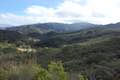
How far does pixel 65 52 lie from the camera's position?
8031cm

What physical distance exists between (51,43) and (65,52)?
204 feet

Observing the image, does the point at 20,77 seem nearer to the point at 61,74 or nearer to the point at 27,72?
the point at 27,72

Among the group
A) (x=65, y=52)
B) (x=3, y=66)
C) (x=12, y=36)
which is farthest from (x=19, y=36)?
(x=3, y=66)

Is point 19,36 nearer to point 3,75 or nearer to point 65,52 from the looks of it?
point 65,52

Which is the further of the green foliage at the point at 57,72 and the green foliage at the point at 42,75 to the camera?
the green foliage at the point at 57,72

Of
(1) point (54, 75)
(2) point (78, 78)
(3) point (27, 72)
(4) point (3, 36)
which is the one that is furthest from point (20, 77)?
(4) point (3, 36)

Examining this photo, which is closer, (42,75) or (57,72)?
(42,75)

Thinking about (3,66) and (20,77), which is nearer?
(20,77)

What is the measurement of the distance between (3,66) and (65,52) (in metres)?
66.3

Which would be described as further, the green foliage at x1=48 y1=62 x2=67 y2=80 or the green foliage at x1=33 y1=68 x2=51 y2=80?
the green foliage at x1=48 y1=62 x2=67 y2=80

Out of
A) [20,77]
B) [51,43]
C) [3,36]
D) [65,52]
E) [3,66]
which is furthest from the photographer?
[3,36]

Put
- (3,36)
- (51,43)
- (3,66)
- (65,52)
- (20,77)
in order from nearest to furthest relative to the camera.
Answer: (20,77)
(3,66)
(65,52)
(51,43)
(3,36)

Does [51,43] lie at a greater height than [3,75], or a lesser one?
lesser

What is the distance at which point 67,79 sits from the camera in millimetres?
12602
